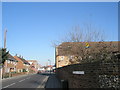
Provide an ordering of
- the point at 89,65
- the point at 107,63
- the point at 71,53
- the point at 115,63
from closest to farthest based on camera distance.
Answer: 1. the point at 115,63
2. the point at 107,63
3. the point at 89,65
4. the point at 71,53

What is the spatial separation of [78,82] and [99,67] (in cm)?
249

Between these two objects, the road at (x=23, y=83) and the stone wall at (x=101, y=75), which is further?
the road at (x=23, y=83)

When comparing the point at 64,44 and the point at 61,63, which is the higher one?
the point at 64,44

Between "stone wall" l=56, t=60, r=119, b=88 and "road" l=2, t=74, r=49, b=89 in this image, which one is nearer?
"stone wall" l=56, t=60, r=119, b=88

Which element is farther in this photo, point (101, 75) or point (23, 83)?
point (23, 83)

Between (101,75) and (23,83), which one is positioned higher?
(101,75)

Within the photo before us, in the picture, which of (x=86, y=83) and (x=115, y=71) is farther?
(x=86, y=83)

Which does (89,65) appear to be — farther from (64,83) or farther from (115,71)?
(64,83)

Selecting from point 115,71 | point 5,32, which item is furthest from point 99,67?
point 5,32

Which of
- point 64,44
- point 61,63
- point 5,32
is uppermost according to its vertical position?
point 5,32

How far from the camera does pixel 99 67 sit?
5633mm

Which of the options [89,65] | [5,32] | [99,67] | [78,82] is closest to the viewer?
[99,67]

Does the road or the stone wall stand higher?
the stone wall

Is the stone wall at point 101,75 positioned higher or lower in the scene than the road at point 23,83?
higher
